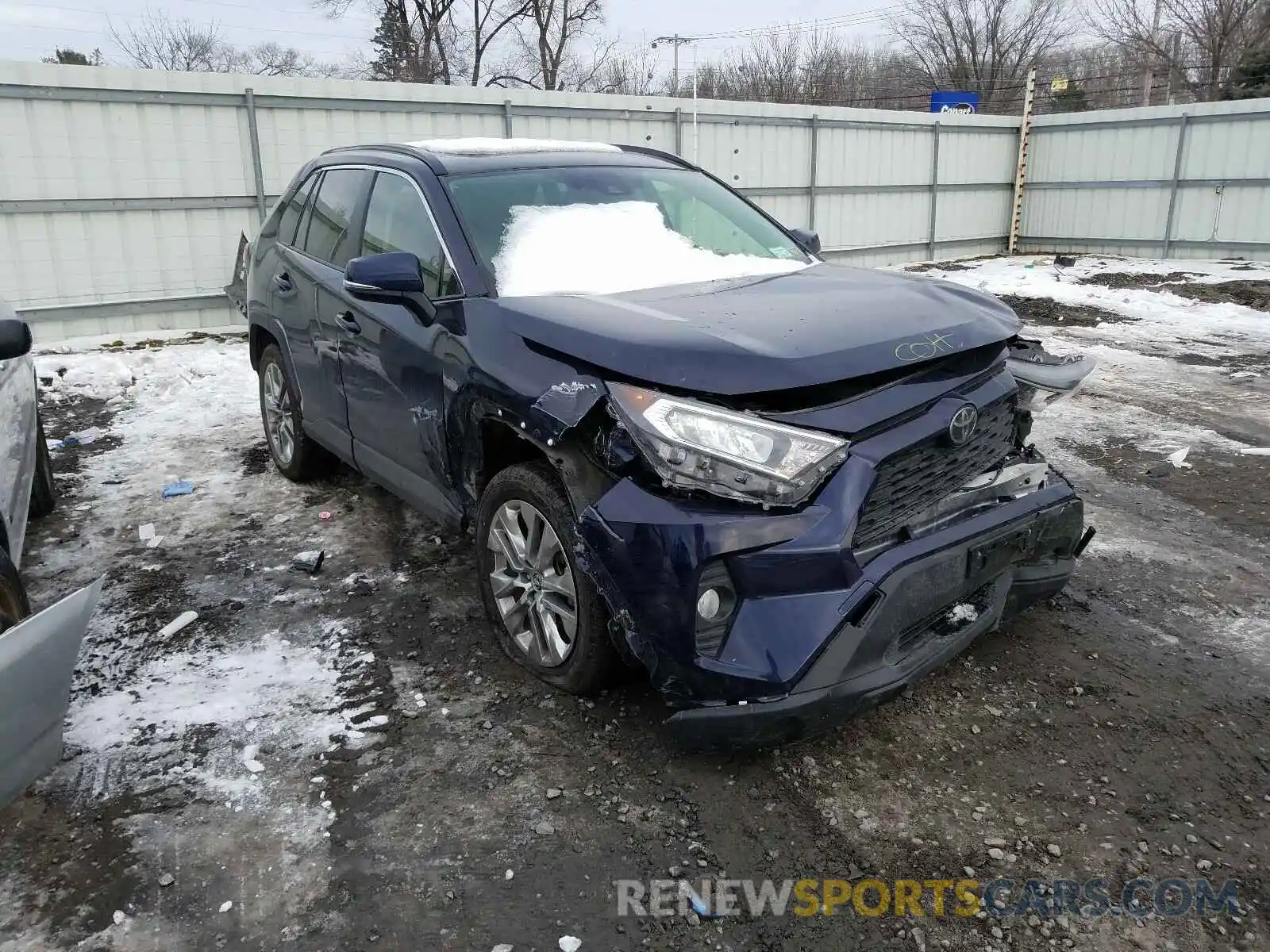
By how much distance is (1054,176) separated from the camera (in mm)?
18203

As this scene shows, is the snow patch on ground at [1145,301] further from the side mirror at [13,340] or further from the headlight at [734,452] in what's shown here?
the side mirror at [13,340]

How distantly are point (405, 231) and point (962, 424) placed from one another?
2.42 m

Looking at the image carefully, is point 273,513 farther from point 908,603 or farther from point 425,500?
point 908,603

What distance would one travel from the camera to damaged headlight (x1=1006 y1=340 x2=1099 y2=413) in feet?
11.1

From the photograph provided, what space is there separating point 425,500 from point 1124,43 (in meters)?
39.7

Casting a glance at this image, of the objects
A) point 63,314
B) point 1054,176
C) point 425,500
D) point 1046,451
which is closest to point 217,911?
point 425,500

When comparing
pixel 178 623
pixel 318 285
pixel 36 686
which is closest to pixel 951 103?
pixel 318 285

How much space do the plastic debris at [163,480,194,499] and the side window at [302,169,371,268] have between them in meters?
1.76

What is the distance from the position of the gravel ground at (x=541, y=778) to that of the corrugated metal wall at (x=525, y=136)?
23.0 ft

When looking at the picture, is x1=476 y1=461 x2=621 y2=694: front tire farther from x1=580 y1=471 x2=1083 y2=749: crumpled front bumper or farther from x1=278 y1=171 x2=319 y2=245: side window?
x1=278 y1=171 x2=319 y2=245: side window

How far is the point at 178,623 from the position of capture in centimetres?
389

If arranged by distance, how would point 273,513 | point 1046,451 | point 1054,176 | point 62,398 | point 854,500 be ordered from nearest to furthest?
point 854,500 → point 273,513 → point 1046,451 → point 62,398 → point 1054,176

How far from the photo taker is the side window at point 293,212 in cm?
508

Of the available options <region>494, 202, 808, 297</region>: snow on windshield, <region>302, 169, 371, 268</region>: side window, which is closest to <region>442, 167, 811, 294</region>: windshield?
<region>494, 202, 808, 297</region>: snow on windshield
